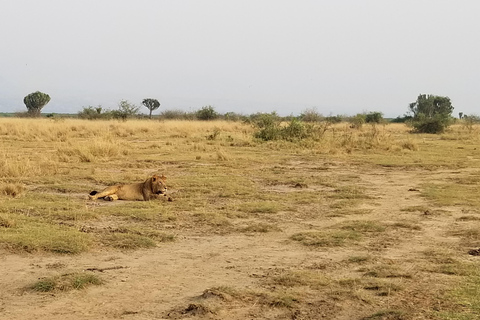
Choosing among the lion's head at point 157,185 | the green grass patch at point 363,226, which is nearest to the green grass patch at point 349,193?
the green grass patch at point 363,226

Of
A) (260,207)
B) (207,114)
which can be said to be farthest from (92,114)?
(260,207)

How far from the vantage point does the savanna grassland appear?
504cm

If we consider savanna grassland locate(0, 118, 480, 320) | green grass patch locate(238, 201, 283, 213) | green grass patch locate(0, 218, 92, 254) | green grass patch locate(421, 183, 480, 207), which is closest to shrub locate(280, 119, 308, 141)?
savanna grassland locate(0, 118, 480, 320)

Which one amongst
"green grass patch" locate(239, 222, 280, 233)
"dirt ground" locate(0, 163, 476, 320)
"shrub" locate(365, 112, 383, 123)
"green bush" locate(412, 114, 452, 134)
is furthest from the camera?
"shrub" locate(365, 112, 383, 123)

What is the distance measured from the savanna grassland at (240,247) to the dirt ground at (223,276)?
2 cm

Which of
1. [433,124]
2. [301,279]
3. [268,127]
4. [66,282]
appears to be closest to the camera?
[66,282]

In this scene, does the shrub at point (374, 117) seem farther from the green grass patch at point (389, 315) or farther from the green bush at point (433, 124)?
the green grass patch at point (389, 315)

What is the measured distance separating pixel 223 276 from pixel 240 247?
4.20 ft

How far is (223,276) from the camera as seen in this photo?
19.5 feet

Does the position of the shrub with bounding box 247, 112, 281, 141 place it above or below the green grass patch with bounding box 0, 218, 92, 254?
above

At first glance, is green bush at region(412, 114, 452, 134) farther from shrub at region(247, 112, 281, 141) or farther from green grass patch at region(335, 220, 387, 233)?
green grass patch at region(335, 220, 387, 233)

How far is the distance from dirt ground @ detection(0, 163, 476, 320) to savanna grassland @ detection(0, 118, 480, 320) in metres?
0.02

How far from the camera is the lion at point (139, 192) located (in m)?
10.2

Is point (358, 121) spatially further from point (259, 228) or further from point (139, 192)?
point (259, 228)
